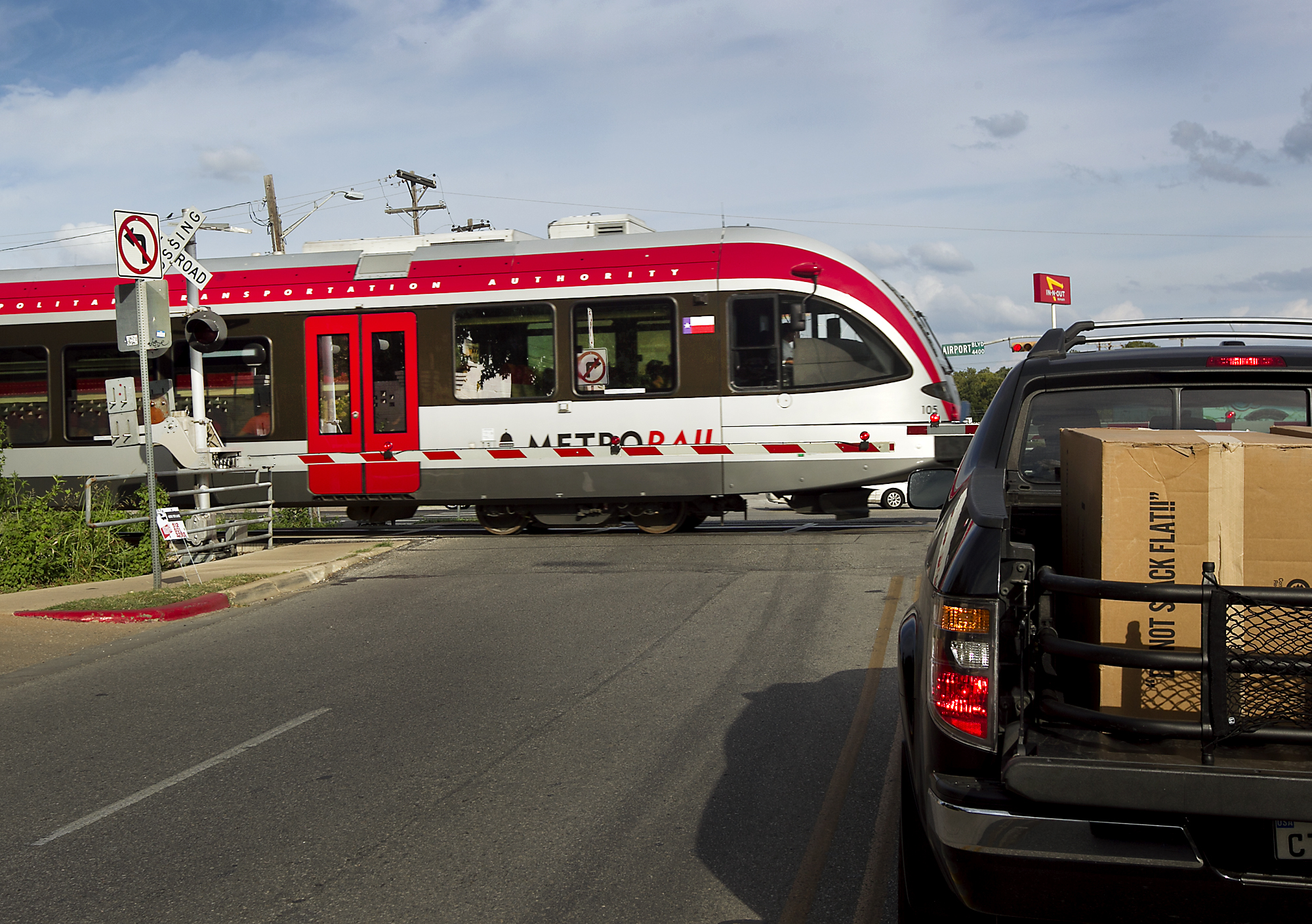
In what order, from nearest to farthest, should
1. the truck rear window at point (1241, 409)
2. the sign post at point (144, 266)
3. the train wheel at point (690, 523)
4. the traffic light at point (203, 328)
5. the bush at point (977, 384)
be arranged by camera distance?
the truck rear window at point (1241, 409)
the sign post at point (144, 266)
the traffic light at point (203, 328)
the train wheel at point (690, 523)
the bush at point (977, 384)

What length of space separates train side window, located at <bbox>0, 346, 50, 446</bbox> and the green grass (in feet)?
23.2

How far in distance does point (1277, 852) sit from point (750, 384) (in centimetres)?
1264

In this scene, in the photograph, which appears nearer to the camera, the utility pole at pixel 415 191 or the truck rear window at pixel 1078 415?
the truck rear window at pixel 1078 415

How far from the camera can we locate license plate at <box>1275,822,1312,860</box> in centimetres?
276

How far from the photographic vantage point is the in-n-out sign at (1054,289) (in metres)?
44.6

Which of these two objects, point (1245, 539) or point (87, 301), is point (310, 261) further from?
point (1245, 539)

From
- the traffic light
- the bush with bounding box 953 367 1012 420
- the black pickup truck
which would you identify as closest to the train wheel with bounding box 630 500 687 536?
the traffic light

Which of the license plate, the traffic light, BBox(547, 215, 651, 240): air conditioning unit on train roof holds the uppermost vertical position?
BBox(547, 215, 651, 240): air conditioning unit on train roof

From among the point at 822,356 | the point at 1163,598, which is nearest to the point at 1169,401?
the point at 1163,598

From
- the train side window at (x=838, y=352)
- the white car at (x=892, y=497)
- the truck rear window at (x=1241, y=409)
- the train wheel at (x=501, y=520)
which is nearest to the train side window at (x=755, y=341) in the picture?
the train side window at (x=838, y=352)

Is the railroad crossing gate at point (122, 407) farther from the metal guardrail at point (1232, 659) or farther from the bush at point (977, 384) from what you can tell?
the bush at point (977, 384)

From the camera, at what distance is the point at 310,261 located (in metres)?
16.6

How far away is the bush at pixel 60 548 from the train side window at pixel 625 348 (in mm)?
5597

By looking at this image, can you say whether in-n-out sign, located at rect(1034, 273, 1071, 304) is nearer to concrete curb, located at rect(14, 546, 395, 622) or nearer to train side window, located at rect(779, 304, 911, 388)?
train side window, located at rect(779, 304, 911, 388)
